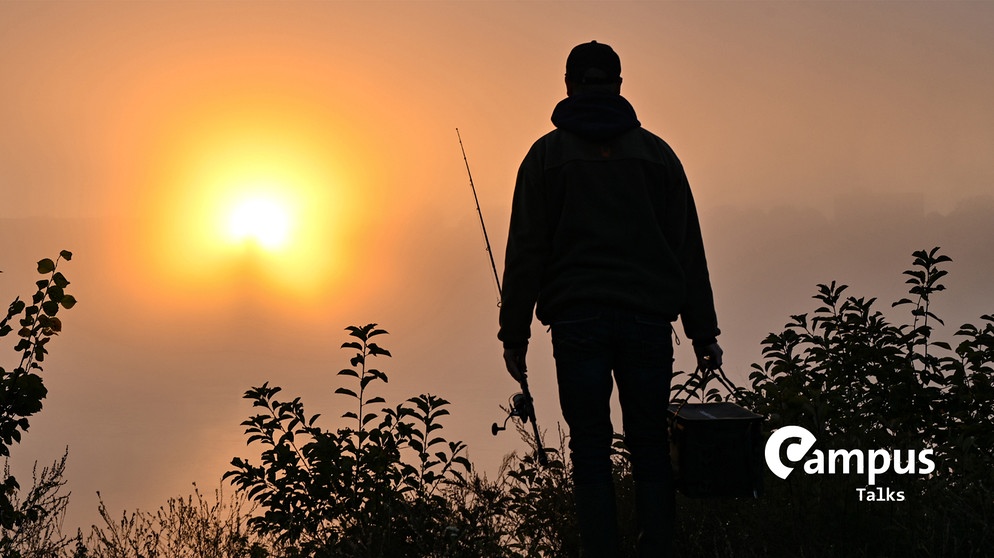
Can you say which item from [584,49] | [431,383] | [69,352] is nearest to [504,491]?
[584,49]

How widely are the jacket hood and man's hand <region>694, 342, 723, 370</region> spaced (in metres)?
1.13

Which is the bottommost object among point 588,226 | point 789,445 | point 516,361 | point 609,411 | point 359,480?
point 359,480

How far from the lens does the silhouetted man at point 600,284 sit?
450 cm

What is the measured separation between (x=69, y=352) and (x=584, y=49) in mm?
92727

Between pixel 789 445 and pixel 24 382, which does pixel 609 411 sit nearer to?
pixel 789 445

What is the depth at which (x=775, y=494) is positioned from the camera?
5.34 m

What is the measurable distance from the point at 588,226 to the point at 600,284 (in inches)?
10.9

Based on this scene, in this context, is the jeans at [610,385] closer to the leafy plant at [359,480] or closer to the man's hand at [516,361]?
the man's hand at [516,361]

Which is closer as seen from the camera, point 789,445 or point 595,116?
point 595,116

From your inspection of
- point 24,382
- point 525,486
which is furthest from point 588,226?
point 24,382

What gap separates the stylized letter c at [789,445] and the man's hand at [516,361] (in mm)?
1638

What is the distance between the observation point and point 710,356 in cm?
485

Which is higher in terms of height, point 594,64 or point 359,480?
point 594,64

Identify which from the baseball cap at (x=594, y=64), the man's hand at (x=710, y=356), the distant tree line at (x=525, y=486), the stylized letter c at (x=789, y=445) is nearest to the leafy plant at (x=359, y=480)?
the distant tree line at (x=525, y=486)
